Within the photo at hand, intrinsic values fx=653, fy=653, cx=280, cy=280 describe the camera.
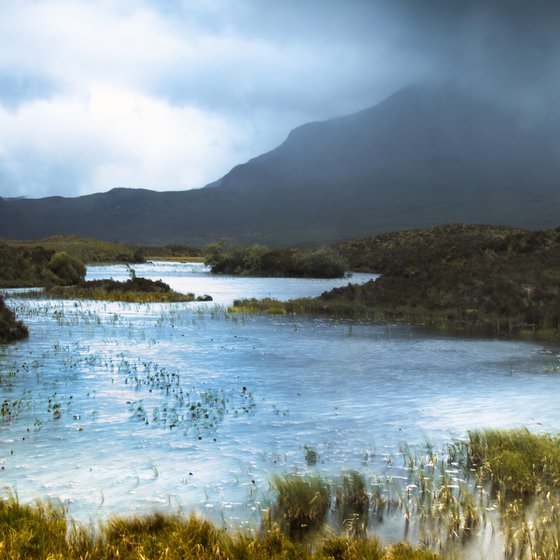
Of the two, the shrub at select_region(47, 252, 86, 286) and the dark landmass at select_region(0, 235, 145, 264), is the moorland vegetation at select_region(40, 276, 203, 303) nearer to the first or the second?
the shrub at select_region(47, 252, 86, 286)

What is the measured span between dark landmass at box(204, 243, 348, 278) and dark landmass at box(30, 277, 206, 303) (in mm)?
40176

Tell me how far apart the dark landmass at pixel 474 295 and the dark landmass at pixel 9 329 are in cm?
1557

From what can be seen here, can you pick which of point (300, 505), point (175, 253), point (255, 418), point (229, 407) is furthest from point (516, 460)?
point (175, 253)

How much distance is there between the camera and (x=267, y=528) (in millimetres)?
8383

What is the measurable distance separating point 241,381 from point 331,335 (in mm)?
11935

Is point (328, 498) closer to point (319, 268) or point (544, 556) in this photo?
point (544, 556)

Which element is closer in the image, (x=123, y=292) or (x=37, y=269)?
(x=123, y=292)

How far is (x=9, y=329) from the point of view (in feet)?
89.6

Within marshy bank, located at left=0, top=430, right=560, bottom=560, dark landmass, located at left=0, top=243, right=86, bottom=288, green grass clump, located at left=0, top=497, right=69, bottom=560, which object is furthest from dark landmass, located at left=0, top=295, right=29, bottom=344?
dark landmass, located at left=0, top=243, right=86, bottom=288

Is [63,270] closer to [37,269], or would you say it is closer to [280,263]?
[37,269]

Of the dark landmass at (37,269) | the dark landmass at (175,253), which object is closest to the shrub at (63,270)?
the dark landmass at (37,269)

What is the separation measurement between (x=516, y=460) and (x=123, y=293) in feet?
134

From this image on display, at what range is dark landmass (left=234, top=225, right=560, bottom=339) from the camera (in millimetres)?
34094

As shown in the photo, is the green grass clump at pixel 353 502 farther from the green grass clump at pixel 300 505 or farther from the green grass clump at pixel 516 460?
the green grass clump at pixel 516 460
